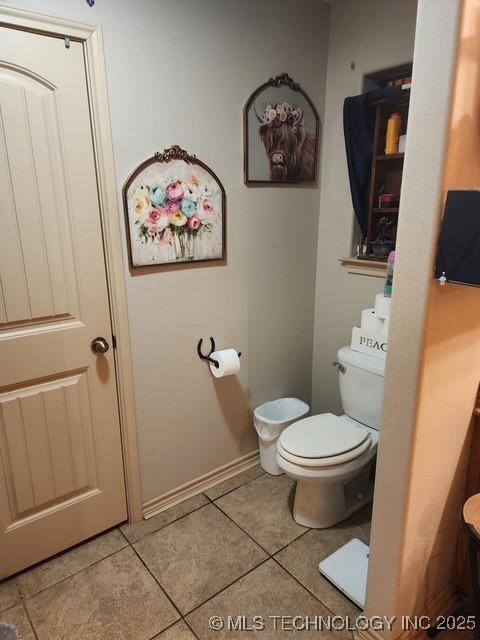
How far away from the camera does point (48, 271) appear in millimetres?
1618

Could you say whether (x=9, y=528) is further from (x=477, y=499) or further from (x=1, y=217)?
(x=477, y=499)

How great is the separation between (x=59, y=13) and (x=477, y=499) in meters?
2.04

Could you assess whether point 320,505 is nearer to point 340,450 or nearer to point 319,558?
point 319,558

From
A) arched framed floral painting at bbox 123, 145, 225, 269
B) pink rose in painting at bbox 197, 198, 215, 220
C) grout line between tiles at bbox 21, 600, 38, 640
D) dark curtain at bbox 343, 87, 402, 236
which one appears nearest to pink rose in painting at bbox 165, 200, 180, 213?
arched framed floral painting at bbox 123, 145, 225, 269

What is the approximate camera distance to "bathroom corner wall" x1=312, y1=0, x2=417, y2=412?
202cm

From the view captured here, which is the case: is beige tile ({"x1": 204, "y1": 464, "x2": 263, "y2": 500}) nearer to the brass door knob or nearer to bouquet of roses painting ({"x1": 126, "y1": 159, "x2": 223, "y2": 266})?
the brass door knob

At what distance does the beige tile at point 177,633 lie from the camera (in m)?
1.50

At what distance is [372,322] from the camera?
2029 millimetres

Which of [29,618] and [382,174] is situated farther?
[382,174]

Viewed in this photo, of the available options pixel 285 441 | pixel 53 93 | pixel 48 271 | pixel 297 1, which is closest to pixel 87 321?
pixel 48 271

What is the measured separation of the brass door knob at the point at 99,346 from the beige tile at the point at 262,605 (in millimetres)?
1086

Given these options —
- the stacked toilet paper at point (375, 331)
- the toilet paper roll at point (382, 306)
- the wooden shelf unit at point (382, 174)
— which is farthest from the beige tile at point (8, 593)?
the wooden shelf unit at point (382, 174)

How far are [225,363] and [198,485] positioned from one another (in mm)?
725

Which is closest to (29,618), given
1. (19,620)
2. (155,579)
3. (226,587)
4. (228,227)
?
(19,620)
